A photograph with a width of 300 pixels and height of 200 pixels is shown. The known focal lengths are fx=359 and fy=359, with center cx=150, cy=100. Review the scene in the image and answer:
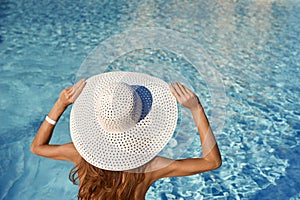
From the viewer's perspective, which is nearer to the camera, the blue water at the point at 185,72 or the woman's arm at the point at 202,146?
the woman's arm at the point at 202,146

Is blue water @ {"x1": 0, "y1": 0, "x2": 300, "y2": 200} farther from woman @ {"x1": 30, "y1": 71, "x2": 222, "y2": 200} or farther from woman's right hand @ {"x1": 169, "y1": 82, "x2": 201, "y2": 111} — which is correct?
woman's right hand @ {"x1": 169, "y1": 82, "x2": 201, "y2": 111}

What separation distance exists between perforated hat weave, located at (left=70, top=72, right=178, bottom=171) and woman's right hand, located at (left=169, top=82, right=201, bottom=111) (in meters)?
0.04

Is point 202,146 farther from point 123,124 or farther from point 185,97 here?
point 123,124

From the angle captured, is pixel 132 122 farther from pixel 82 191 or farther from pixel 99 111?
pixel 82 191

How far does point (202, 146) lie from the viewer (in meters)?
1.51

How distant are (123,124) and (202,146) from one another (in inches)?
14.9

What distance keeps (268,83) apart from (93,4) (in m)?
4.91

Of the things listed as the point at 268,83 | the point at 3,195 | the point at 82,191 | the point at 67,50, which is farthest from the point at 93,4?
the point at 82,191

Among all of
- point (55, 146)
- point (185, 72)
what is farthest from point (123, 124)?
point (185, 72)

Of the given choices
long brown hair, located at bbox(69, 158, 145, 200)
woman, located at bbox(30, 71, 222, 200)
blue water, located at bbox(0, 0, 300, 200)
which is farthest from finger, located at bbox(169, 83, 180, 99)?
long brown hair, located at bbox(69, 158, 145, 200)

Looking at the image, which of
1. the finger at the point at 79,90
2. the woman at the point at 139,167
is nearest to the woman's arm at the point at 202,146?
the woman at the point at 139,167

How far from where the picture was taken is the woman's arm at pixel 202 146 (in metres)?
1.43

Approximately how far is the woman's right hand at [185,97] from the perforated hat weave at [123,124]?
0.12 feet

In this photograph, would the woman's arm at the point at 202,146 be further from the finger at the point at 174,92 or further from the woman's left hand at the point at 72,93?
the woman's left hand at the point at 72,93
